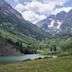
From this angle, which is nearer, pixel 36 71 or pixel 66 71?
pixel 66 71

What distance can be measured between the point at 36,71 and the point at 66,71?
915 centimetres

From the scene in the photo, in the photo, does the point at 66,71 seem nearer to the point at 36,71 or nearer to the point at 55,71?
the point at 55,71

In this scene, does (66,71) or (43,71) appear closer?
(66,71)

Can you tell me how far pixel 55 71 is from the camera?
187 feet

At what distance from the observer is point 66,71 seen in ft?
178

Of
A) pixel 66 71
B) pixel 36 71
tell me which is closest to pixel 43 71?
pixel 36 71

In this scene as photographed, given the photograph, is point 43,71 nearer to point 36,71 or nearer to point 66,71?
point 36,71

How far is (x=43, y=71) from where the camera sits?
59312 mm

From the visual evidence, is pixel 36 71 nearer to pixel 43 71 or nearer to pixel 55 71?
pixel 43 71

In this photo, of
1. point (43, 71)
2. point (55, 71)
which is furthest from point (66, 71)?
point (43, 71)

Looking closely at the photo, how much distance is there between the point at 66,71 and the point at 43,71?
24.2ft

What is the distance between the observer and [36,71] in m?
59.9

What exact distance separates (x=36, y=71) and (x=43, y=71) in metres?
1.92
